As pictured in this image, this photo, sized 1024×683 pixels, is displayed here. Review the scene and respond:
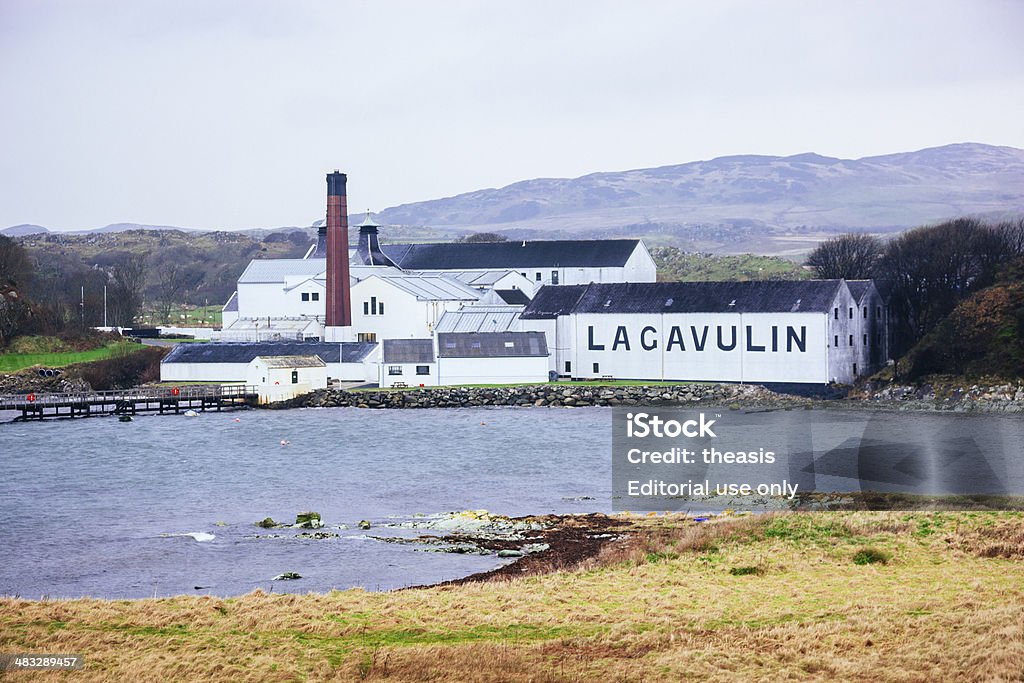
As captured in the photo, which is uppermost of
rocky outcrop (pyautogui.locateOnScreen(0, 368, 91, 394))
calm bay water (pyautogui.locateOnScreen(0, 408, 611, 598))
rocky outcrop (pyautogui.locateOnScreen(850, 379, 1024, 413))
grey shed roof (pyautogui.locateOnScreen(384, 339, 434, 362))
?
grey shed roof (pyautogui.locateOnScreen(384, 339, 434, 362))

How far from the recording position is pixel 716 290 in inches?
2384

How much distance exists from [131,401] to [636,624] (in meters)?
43.6

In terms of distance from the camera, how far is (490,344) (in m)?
61.9

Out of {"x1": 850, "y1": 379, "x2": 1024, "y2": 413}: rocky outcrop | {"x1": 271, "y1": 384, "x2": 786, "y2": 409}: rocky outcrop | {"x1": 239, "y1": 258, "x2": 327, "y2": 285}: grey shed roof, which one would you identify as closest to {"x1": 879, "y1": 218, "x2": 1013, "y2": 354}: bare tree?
{"x1": 850, "y1": 379, "x2": 1024, "y2": 413}: rocky outcrop

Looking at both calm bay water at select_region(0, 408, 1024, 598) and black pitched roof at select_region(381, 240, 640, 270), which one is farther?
black pitched roof at select_region(381, 240, 640, 270)

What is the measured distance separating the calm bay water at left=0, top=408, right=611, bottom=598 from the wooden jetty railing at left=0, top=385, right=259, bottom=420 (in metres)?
1.64

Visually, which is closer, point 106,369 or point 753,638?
point 753,638

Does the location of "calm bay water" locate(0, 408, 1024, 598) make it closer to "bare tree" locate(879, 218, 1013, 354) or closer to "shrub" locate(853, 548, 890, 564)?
"shrub" locate(853, 548, 890, 564)

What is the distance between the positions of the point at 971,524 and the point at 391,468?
65.3 feet

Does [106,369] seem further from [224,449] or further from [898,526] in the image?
[898,526]

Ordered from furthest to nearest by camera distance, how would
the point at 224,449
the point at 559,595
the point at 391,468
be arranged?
the point at 224,449 < the point at 391,468 < the point at 559,595

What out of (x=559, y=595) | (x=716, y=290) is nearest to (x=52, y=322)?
(x=716, y=290)

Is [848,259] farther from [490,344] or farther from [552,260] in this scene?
[490,344]

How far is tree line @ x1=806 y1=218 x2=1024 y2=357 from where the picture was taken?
63.4 metres
